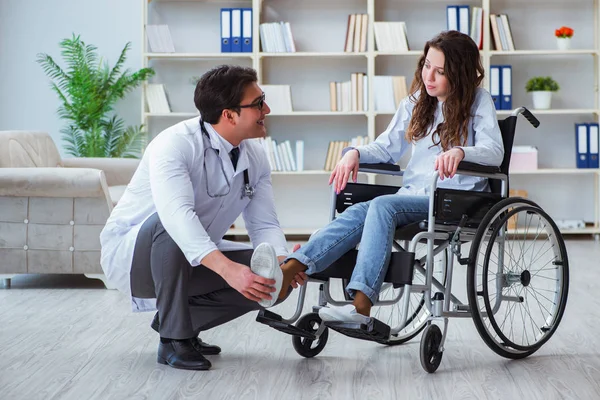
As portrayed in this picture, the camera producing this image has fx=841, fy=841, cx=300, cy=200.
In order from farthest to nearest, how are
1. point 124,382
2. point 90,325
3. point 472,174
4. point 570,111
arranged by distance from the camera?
1. point 570,111
2. point 90,325
3. point 472,174
4. point 124,382

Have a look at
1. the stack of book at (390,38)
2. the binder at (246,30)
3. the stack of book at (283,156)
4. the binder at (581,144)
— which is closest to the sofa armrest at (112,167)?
the stack of book at (283,156)

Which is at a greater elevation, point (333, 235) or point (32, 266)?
point (333, 235)

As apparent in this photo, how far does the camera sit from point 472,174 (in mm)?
2254

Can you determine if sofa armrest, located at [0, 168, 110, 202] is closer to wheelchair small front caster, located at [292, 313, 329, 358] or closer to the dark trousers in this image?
the dark trousers

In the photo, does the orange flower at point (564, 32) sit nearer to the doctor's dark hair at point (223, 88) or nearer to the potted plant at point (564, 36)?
the potted plant at point (564, 36)

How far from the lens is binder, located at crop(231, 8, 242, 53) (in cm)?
543

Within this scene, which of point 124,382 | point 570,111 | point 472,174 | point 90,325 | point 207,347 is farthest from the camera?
point 570,111

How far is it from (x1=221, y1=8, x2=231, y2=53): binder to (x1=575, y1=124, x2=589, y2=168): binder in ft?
7.63

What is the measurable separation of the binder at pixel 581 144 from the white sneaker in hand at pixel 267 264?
3.96 metres

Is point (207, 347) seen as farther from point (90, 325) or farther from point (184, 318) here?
point (90, 325)

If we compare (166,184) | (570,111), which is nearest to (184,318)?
(166,184)

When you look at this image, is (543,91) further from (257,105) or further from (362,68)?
(257,105)

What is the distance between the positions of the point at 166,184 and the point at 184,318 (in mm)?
356

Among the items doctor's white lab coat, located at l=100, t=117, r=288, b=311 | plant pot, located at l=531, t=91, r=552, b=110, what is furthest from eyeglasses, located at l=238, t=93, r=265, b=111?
plant pot, located at l=531, t=91, r=552, b=110
